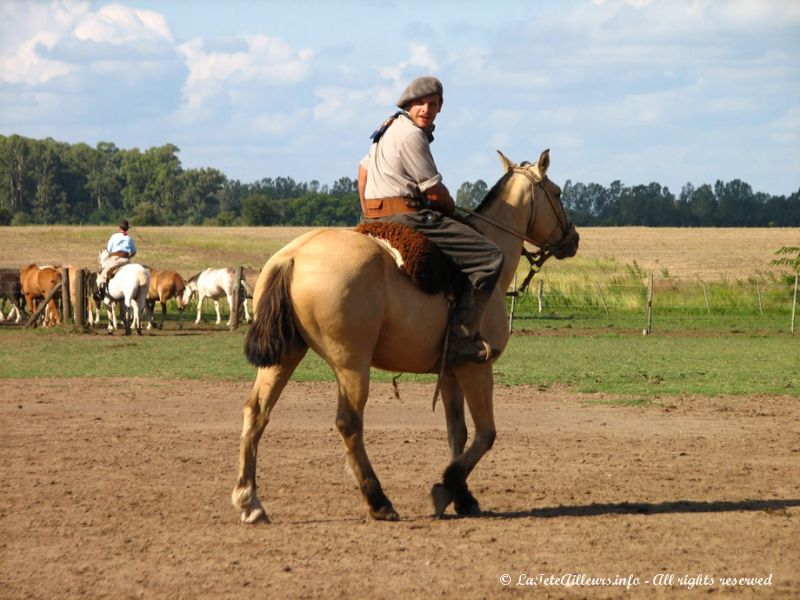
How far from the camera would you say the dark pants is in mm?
7980

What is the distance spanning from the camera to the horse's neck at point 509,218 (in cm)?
873

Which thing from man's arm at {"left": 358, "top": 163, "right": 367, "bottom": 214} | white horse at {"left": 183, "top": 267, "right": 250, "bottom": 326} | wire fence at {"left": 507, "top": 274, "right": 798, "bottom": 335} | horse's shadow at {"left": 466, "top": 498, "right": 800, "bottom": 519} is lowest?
wire fence at {"left": 507, "top": 274, "right": 798, "bottom": 335}

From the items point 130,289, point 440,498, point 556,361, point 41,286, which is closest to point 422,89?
point 440,498

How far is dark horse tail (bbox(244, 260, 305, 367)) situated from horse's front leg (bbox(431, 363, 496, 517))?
4.46ft

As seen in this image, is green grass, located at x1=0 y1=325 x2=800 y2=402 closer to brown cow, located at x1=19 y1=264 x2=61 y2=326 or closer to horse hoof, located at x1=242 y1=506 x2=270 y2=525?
brown cow, located at x1=19 y1=264 x2=61 y2=326

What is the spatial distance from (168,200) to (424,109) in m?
122

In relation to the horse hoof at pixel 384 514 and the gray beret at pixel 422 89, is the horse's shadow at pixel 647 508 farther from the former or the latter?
the gray beret at pixel 422 89

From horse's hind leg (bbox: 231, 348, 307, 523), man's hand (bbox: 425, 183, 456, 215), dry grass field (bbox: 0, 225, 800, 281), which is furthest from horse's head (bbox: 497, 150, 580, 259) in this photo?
dry grass field (bbox: 0, 225, 800, 281)

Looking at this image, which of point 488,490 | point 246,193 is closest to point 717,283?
point 488,490

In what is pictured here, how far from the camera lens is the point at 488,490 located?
29.6ft

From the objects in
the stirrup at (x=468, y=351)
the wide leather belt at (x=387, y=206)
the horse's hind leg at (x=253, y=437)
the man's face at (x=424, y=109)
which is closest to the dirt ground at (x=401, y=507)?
the horse's hind leg at (x=253, y=437)

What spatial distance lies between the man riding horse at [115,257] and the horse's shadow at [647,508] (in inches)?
865

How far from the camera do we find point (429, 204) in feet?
26.6

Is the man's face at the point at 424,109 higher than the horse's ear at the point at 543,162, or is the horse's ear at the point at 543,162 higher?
the man's face at the point at 424,109
